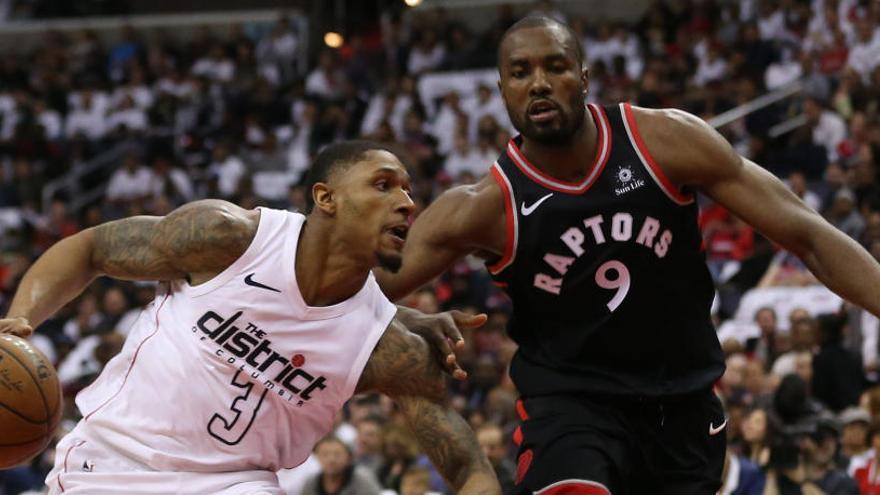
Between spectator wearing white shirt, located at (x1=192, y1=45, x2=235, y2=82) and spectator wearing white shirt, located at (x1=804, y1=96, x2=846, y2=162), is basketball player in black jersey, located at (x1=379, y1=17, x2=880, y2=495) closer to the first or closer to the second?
spectator wearing white shirt, located at (x1=804, y1=96, x2=846, y2=162)

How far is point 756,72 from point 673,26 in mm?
2024

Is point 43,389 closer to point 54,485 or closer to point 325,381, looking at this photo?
point 54,485

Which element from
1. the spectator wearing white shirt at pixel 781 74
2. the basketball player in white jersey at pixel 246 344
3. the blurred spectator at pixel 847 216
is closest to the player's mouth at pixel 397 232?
the basketball player in white jersey at pixel 246 344

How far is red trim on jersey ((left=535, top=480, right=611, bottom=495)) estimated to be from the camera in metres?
4.17

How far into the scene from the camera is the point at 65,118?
61.4 feet

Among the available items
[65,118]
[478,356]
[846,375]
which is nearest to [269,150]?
[65,118]

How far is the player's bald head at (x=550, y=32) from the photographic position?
14.4 feet

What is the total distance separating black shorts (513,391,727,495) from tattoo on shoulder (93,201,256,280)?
117 centimetres

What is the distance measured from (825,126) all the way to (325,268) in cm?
890

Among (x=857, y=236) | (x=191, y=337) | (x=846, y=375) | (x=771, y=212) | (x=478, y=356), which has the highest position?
(x=771, y=212)

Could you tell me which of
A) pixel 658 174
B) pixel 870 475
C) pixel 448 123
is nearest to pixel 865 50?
pixel 448 123

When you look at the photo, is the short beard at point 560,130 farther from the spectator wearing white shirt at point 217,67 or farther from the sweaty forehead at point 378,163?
the spectator wearing white shirt at point 217,67

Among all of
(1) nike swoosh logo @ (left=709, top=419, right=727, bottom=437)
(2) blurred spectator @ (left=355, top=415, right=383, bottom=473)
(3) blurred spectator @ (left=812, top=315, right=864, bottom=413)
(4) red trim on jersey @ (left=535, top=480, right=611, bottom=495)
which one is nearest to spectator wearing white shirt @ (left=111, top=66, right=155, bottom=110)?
(2) blurred spectator @ (left=355, top=415, right=383, bottom=473)

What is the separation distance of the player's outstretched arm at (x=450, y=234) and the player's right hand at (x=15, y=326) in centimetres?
126
